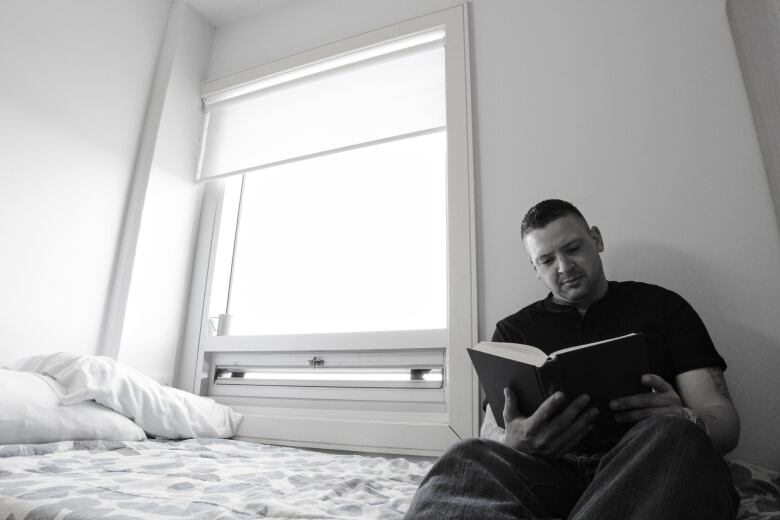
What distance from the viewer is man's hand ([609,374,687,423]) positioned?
804mm

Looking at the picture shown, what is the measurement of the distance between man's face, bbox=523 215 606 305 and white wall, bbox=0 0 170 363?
170 cm

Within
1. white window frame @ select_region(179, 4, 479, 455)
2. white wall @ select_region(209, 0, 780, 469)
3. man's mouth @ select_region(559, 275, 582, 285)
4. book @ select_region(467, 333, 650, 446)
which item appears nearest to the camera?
book @ select_region(467, 333, 650, 446)

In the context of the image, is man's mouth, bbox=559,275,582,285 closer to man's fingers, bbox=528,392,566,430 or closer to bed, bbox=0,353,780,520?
man's fingers, bbox=528,392,566,430

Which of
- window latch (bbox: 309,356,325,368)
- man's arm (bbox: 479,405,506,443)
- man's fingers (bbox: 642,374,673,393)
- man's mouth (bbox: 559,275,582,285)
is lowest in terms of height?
man's arm (bbox: 479,405,506,443)

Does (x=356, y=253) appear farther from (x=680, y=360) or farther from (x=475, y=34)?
(x=680, y=360)

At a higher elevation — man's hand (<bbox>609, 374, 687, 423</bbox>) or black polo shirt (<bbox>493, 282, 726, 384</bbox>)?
black polo shirt (<bbox>493, 282, 726, 384</bbox>)

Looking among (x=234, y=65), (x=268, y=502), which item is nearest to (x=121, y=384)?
(x=268, y=502)

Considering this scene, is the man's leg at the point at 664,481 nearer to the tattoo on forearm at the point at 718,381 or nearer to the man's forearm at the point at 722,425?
the man's forearm at the point at 722,425

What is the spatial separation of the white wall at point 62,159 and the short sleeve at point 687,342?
196 cm

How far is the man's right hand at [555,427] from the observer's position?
0.81 meters

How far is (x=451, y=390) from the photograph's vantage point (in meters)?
1.53

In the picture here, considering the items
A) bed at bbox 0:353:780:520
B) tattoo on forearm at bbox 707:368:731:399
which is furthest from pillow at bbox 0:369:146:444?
tattoo on forearm at bbox 707:368:731:399

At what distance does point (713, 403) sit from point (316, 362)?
52.1 inches

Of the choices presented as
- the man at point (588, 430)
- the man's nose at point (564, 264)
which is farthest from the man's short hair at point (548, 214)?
the man's nose at point (564, 264)
